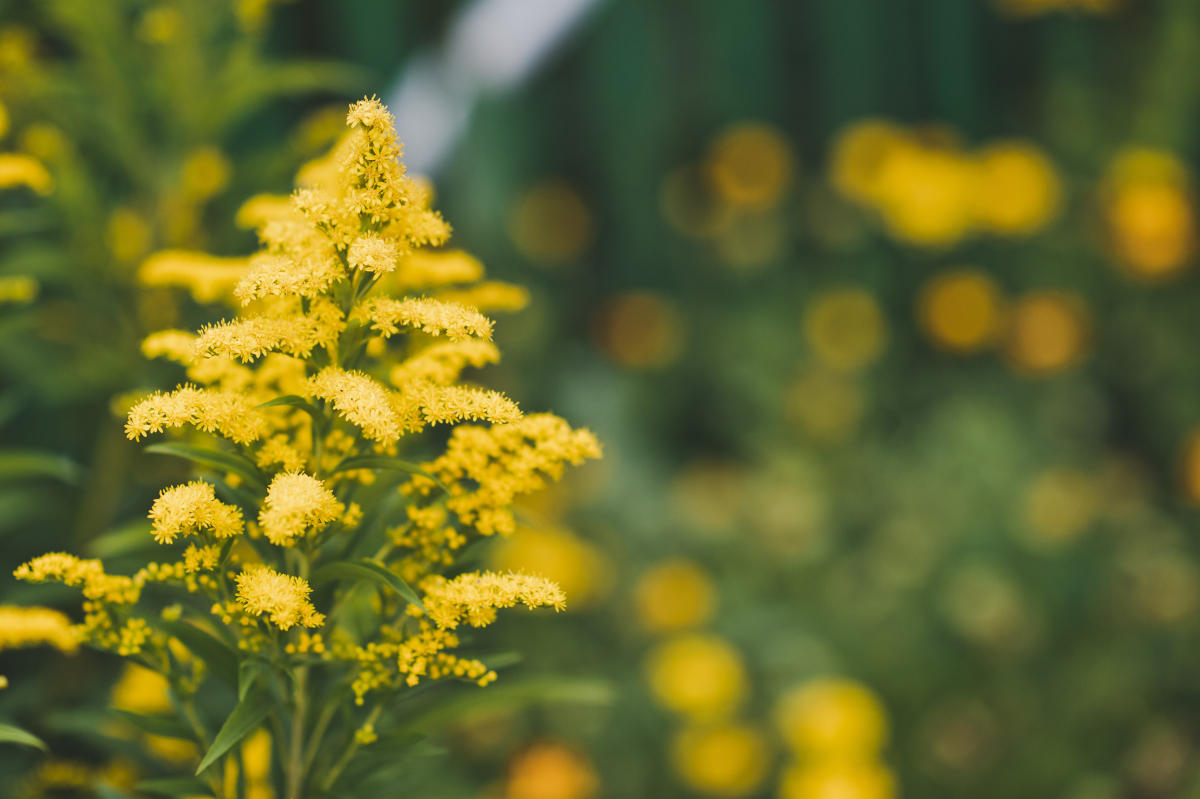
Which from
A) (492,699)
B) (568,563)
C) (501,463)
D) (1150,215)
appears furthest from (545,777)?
(1150,215)

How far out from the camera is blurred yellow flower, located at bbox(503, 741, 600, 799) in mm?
1764

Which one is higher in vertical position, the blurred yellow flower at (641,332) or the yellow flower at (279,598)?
the blurred yellow flower at (641,332)

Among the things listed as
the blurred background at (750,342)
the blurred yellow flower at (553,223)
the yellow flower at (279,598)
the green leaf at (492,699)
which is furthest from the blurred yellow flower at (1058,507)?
the yellow flower at (279,598)

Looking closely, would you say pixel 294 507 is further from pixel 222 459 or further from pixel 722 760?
pixel 722 760

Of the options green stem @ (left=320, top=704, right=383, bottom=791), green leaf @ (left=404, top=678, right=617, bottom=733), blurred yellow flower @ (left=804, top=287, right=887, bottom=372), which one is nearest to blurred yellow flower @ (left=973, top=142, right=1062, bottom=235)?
blurred yellow flower @ (left=804, top=287, right=887, bottom=372)

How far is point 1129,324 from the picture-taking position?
2.89m

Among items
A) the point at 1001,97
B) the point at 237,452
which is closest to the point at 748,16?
the point at 1001,97

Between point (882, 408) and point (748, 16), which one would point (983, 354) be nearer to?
point (882, 408)

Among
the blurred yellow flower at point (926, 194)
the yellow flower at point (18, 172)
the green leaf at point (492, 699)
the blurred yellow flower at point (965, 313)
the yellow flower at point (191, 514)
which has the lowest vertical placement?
the green leaf at point (492, 699)

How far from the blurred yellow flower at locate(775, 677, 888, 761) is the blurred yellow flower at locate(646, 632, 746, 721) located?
0.46 feet

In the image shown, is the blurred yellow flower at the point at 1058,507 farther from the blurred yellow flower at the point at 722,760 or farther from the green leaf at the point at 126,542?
the green leaf at the point at 126,542

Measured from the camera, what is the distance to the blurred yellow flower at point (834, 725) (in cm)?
171

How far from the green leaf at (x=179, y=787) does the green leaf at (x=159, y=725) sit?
1.0 inches

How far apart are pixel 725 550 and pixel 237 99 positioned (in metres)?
1.71
